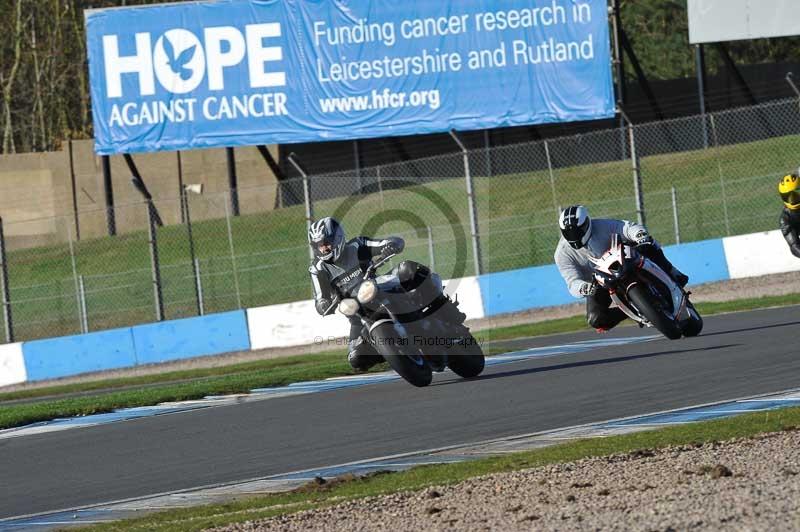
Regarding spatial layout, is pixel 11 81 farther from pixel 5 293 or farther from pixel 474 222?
pixel 474 222

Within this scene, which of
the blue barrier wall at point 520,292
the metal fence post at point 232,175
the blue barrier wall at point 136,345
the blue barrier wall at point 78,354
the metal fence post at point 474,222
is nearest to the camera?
the metal fence post at point 474,222

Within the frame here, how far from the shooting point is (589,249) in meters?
13.2

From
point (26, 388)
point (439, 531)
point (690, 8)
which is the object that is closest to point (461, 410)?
point (439, 531)

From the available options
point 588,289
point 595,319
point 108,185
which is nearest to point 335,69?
point 108,185

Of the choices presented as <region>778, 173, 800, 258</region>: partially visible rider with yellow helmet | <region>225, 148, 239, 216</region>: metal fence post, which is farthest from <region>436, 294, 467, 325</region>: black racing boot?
<region>225, 148, 239, 216</region>: metal fence post

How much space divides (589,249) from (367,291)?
2968mm

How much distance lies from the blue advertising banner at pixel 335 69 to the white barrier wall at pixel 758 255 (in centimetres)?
663

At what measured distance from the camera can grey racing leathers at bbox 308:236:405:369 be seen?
11766 millimetres

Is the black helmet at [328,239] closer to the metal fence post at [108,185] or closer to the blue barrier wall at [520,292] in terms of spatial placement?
the blue barrier wall at [520,292]

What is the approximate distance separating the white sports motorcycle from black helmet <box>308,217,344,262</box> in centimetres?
248

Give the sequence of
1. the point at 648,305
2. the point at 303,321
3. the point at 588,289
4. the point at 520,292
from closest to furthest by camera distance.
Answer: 1. the point at 648,305
2. the point at 588,289
3. the point at 520,292
4. the point at 303,321

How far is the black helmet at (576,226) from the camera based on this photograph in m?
12.9

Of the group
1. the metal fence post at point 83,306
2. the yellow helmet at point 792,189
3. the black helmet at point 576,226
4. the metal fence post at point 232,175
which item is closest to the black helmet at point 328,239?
the black helmet at point 576,226

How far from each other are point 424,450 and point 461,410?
5.67 ft
